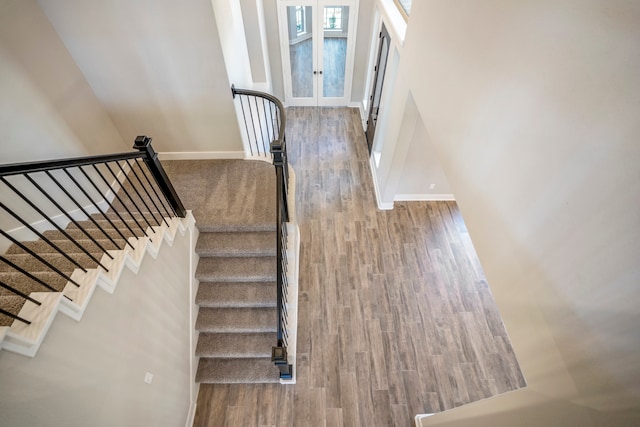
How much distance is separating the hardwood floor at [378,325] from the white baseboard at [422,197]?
9cm

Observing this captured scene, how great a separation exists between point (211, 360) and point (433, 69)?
11.8 feet

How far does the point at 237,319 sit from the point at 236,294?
26 cm

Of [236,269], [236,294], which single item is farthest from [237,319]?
[236,269]

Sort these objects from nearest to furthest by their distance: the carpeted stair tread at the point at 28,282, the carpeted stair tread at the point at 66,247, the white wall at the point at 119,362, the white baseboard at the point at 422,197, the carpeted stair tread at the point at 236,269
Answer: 1. the white wall at the point at 119,362
2. the carpeted stair tread at the point at 28,282
3. the carpeted stair tread at the point at 66,247
4. the carpeted stair tread at the point at 236,269
5. the white baseboard at the point at 422,197

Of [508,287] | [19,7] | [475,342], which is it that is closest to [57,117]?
[19,7]

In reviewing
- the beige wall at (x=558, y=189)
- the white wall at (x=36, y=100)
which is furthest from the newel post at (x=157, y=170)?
the beige wall at (x=558, y=189)

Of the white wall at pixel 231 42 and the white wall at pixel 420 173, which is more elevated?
the white wall at pixel 231 42

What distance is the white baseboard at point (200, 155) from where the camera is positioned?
4.04m

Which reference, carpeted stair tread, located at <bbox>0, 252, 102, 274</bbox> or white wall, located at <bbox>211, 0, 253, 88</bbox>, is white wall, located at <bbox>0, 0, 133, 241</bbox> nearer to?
carpeted stair tread, located at <bbox>0, 252, 102, 274</bbox>

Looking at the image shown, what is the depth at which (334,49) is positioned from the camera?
5820mm

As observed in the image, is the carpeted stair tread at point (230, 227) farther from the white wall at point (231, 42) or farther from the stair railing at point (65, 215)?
the white wall at point (231, 42)

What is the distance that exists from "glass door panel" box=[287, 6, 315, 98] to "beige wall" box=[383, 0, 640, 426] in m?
4.45

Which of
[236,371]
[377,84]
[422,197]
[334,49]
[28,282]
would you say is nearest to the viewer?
[28,282]

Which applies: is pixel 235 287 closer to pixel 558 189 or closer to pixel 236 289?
pixel 236 289
